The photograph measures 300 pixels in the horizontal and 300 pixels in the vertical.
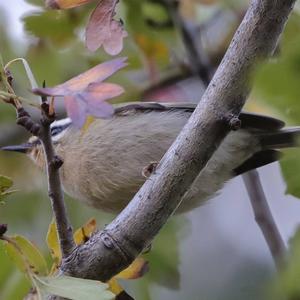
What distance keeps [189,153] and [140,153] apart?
1234 millimetres

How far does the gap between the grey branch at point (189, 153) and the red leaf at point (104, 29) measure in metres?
0.26

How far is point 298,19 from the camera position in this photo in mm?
1906

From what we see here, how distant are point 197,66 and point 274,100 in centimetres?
221

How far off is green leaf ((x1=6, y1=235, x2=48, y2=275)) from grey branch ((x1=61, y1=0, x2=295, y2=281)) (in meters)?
0.06

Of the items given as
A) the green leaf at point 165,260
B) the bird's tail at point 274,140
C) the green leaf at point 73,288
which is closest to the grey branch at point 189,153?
the green leaf at point 73,288

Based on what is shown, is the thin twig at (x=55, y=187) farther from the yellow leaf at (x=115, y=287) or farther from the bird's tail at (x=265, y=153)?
the bird's tail at (x=265, y=153)

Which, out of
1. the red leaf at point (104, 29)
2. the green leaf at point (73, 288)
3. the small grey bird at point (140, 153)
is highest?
the red leaf at point (104, 29)

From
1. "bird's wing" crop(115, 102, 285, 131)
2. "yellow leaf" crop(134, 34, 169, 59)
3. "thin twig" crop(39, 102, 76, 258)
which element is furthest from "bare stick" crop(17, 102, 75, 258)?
"yellow leaf" crop(134, 34, 169, 59)

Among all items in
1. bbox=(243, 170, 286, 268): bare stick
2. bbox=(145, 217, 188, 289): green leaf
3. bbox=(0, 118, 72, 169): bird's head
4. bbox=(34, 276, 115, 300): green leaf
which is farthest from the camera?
bbox=(0, 118, 72, 169): bird's head

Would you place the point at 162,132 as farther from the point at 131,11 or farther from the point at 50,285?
the point at 50,285

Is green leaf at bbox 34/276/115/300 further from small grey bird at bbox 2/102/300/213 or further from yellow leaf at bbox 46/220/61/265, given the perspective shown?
small grey bird at bbox 2/102/300/213

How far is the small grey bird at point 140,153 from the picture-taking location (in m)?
2.96

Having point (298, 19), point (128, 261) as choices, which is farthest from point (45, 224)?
point (298, 19)

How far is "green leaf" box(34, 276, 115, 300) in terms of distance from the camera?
1.42 metres
